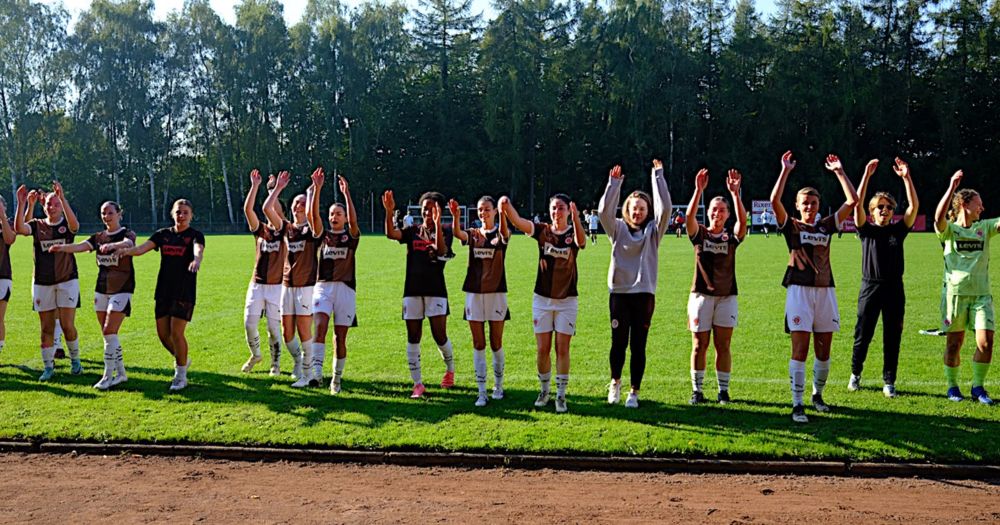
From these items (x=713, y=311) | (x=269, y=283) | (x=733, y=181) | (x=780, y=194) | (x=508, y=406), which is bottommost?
(x=508, y=406)

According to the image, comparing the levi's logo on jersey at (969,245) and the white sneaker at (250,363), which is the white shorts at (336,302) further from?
the levi's logo on jersey at (969,245)

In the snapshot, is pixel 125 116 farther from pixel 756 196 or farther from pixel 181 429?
pixel 181 429

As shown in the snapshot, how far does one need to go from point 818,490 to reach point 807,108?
188 ft

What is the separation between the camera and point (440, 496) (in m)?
5.64

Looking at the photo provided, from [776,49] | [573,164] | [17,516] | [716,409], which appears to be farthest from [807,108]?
[17,516]

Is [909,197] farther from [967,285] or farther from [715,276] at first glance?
[715,276]

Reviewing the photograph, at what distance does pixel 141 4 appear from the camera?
5772 centimetres

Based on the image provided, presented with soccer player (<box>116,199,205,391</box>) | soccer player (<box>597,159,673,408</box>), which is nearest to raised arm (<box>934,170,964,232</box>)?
soccer player (<box>597,159,673,408</box>)

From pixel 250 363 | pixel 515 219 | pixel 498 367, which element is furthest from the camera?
pixel 250 363

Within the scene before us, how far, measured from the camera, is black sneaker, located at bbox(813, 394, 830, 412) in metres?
7.51

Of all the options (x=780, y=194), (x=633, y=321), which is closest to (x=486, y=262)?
(x=633, y=321)

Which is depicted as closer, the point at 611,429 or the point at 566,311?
the point at 611,429

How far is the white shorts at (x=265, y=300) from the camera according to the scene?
9234 millimetres

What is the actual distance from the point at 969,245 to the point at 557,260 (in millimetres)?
4151
